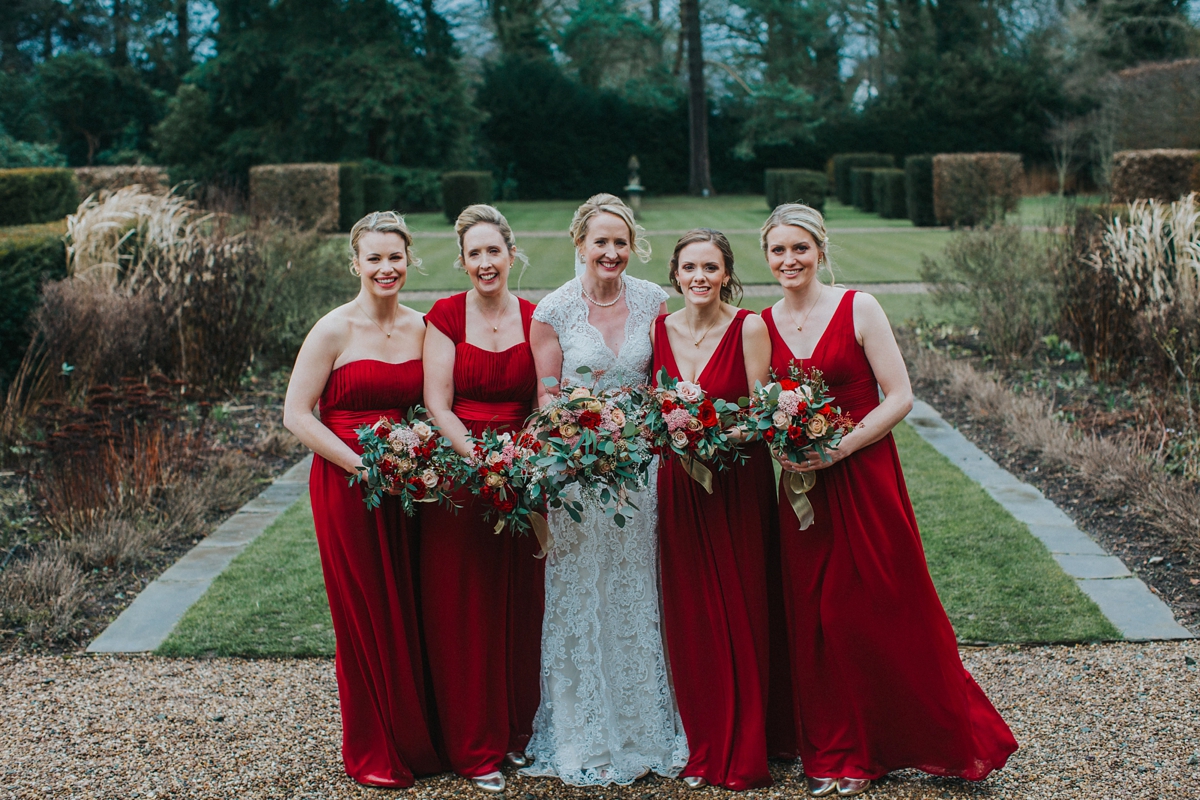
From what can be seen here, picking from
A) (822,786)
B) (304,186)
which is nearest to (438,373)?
(822,786)

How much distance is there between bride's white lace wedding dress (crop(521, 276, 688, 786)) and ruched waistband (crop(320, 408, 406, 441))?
1.96ft

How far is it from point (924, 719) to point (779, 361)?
→ 121cm

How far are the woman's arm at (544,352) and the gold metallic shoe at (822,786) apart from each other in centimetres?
149

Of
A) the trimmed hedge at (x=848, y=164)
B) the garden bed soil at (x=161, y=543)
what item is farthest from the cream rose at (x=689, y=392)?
the trimmed hedge at (x=848, y=164)

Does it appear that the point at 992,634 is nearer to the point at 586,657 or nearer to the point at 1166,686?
the point at 1166,686

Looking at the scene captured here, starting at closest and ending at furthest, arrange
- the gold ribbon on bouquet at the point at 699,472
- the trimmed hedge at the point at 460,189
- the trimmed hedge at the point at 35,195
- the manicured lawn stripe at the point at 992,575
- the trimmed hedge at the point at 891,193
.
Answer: the gold ribbon on bouquet at the point at 699,472 → the manicured lawn stripe at the point at 992,575 → the trimmed hedge at the point at 35,195 → the trimmed hedge at the point at 891,193 → the trimmed hedge at the point at 460,189

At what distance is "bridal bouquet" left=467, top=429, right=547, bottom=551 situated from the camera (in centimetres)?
309

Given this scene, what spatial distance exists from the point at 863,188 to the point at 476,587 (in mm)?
25837

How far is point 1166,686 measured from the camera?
3963mm

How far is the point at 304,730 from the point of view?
3.83 metres

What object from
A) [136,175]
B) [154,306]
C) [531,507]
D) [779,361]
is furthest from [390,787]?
[136,175]

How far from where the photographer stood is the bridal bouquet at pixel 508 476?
122 inches

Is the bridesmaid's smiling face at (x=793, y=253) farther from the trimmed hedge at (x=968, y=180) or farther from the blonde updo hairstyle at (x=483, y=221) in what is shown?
the trimmed hedge at (x=968, y=180)

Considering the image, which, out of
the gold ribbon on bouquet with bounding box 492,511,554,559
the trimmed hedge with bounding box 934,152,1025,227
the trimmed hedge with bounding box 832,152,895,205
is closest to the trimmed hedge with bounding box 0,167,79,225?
the gold ribbon on bouquet with bounding box 492,511,554,559
